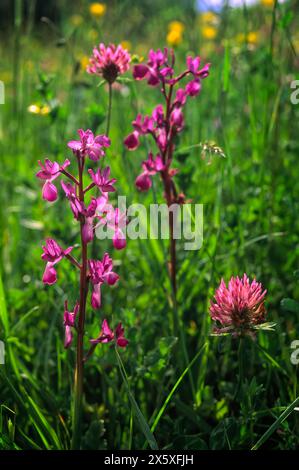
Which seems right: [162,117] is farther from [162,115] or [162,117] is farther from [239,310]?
[239,310]

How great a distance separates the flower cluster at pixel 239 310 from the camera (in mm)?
963

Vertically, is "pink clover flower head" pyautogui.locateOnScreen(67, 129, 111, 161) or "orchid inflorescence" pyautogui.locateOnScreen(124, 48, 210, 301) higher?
"orchid inflorescence" pyautogui.locateOnScreen(124, 48, 210, 301)

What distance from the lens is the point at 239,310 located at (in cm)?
97

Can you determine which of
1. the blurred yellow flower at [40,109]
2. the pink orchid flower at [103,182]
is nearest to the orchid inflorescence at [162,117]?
the pink orchid flower at [103,182]

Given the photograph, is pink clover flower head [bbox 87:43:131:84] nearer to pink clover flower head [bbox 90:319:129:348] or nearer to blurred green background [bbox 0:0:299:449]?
blurred green background [bbox 0:0:299:449]

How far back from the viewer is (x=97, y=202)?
930 mm

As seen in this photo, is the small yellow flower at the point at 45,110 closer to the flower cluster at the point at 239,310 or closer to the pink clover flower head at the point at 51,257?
the pink clover flower head at the point at 51,257

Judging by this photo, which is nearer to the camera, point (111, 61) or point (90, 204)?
point (90, 204)

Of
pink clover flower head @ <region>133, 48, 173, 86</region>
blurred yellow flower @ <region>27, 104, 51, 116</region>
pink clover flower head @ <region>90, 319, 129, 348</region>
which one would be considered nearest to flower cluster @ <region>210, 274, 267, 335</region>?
pink clover flower head @ <region>90, 319, 129, 348</region>

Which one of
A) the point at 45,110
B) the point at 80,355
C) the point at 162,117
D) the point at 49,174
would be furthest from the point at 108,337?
the point at 45,110

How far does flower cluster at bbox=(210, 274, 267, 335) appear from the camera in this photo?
963 mm

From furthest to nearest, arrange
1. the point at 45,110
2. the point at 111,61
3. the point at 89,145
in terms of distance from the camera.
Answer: the point at 45,110 → the point at 111,61 → the point at 89,145
